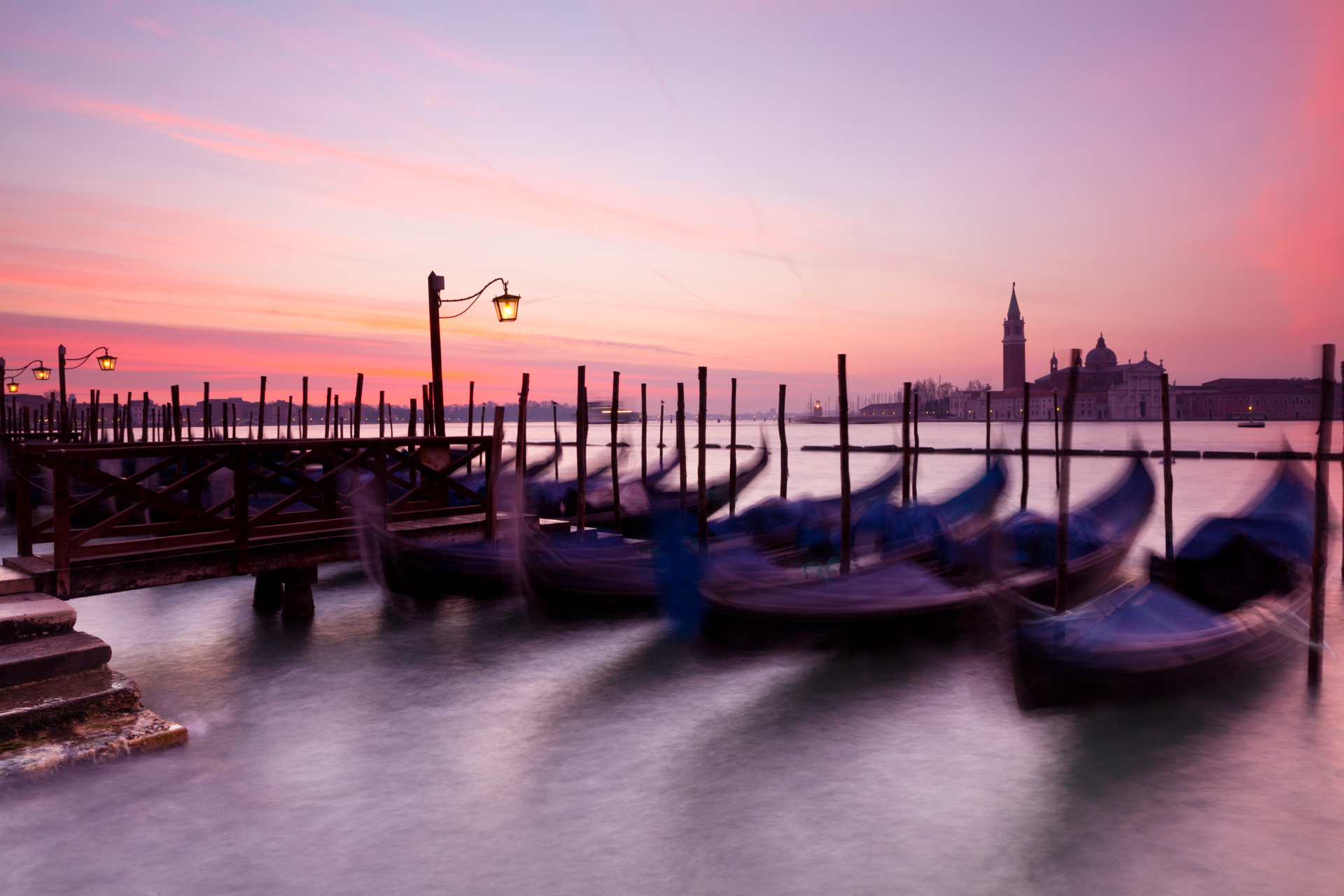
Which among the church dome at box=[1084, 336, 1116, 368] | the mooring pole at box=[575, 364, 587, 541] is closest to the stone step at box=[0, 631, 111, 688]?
the mooring pole at box=[575, 364, 587, 541]

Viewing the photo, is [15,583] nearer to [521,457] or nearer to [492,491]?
[492,491]

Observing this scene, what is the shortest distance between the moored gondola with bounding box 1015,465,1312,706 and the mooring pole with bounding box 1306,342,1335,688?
0.72ft

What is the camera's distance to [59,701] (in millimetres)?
3598

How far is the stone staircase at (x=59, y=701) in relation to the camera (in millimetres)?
3434

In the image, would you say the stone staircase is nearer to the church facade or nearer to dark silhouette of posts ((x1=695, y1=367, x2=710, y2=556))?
dark silhouette of posts ((x1=695, y1=367, x2=710, y2=556))

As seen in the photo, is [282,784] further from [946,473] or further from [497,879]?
[946,473]

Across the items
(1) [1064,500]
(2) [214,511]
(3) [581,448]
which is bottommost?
(2) [214,511]

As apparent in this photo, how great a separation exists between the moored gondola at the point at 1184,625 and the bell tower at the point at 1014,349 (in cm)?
9541

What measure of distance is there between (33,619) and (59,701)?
1.62 feet

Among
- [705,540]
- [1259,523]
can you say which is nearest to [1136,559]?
[1259,523]

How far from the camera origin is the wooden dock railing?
4797 millimetres

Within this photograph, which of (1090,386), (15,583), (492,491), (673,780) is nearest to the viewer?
(673,780)

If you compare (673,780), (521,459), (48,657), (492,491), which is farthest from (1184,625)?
(48,657)

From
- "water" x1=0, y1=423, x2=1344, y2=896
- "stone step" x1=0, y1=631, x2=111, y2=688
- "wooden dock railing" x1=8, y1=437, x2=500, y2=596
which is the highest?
"wooden dock railing" x1=8, y1=437, x2=500, y2=596
